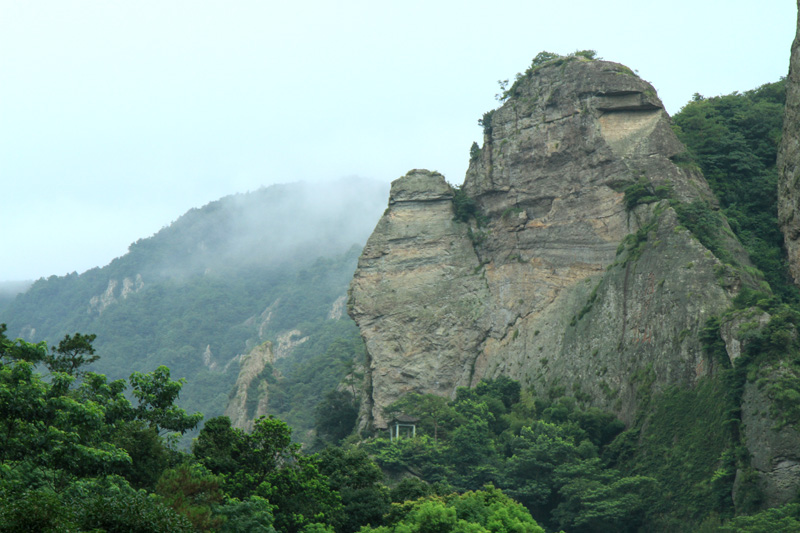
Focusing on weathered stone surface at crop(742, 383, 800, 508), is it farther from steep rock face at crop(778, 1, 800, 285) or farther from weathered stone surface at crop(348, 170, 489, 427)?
weathered stone surface at crop(348, 170, 489, 427)

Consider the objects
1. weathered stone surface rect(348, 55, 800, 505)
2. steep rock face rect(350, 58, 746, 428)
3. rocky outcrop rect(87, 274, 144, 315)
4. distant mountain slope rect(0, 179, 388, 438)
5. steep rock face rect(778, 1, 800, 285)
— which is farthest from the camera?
rocky outcrop rect(87, 274, 144, 315)

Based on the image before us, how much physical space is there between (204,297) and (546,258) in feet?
360

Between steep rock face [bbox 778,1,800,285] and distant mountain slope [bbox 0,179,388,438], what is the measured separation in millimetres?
78744

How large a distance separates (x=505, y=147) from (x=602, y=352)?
17936mm

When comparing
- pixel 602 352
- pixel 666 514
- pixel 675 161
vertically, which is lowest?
pixel 666 514

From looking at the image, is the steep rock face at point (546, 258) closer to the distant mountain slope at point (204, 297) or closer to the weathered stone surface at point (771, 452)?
the weathered stone surface at point (771, 452)

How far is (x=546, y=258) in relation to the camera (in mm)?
55906

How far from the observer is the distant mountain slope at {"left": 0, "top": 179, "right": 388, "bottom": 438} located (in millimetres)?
135500

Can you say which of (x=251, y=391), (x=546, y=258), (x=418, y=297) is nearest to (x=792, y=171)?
(x=546, y=258)

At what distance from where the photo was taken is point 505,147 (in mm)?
59625

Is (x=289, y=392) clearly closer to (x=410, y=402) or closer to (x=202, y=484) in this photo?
(x=410, y=402)

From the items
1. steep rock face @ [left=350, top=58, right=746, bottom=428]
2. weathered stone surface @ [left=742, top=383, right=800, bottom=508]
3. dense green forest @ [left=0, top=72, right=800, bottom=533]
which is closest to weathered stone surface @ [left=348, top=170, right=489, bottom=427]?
steep rock face @ [left=350, top=58, right=746, bottom=428]

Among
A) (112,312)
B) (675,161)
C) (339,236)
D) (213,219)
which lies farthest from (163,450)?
(213,219)

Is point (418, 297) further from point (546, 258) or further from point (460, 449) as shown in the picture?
point (460, 449)
